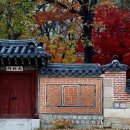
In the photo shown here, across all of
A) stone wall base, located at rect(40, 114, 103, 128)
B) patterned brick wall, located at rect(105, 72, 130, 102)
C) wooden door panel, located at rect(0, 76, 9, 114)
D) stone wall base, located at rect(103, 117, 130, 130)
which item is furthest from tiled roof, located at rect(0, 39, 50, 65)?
stone wall base, located at rect(103, 117, 130, 130)

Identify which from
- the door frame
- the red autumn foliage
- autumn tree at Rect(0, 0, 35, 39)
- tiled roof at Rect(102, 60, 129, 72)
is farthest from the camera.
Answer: autumn tree at Rect(0, 0, 35, 39)

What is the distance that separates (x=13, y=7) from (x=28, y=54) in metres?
11.7

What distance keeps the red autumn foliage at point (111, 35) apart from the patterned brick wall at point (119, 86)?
8.57 meters

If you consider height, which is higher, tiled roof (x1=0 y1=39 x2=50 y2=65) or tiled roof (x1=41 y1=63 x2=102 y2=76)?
tiled roof (x1=0 y1=39 x2=50 y2=65)

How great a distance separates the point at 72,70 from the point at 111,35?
10480 millimetres

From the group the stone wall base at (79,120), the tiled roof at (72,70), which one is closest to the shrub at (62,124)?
the stone wall base at (79,120)

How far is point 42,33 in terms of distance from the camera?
3388 centimetres

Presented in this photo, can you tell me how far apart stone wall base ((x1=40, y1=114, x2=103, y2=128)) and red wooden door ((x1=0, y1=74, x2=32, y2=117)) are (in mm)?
884

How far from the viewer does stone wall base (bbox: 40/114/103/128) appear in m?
16.5

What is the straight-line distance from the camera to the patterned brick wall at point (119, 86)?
16.5 m

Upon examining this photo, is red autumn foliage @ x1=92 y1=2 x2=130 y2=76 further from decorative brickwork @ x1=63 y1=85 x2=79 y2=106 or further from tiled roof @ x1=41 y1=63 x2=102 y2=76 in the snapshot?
decorative brickwork @ x1=63 y1=85 x2=79 y2=106

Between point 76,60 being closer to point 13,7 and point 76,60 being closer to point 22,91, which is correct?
point 13,7

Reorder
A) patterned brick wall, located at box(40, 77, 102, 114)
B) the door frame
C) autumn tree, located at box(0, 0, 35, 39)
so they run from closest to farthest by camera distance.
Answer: patterned brick wall, located at box(40, 77, 102, 114) → the door frame → autumn tree, located at box(0, 0, 35, 39)

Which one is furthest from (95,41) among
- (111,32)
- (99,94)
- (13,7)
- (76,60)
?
(99,94)
